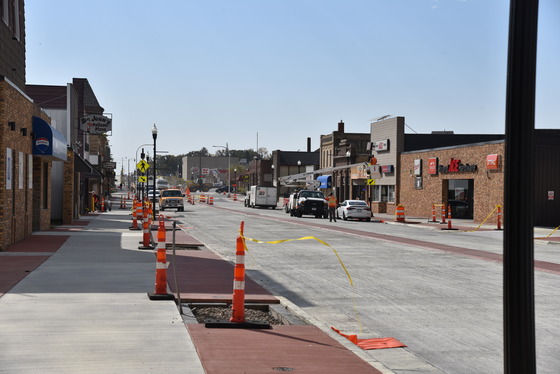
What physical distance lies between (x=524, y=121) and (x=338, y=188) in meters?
72.0

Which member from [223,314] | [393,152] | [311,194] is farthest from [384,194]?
[223,314]

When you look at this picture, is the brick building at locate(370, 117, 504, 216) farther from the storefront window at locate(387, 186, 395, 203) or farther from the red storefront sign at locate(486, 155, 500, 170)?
the red storefront sign at locate(486, 155, 500, 170)

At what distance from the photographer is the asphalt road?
809cm

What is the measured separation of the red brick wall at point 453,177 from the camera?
42125 millimetres

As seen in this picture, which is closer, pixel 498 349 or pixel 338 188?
pixel 498 349

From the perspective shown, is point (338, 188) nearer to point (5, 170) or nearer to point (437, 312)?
point (5, 170)

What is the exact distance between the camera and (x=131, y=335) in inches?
323

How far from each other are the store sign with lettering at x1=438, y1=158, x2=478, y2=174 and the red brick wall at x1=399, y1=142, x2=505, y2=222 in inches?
8.4

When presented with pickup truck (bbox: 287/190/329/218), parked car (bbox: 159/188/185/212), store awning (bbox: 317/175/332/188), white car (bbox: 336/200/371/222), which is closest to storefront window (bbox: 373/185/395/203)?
pickup truck (bbox: 287/190/329/218)

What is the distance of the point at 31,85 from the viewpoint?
1895 inches

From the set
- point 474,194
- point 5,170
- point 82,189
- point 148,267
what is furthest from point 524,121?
point 82,189

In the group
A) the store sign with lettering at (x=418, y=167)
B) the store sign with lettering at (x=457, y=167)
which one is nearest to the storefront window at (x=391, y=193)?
the store sign with lettering at (x=418, y=167)

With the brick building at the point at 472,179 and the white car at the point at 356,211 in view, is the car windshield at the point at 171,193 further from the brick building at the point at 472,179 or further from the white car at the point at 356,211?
the white car at the point at 356,211

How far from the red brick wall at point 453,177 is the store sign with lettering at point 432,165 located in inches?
13.2
